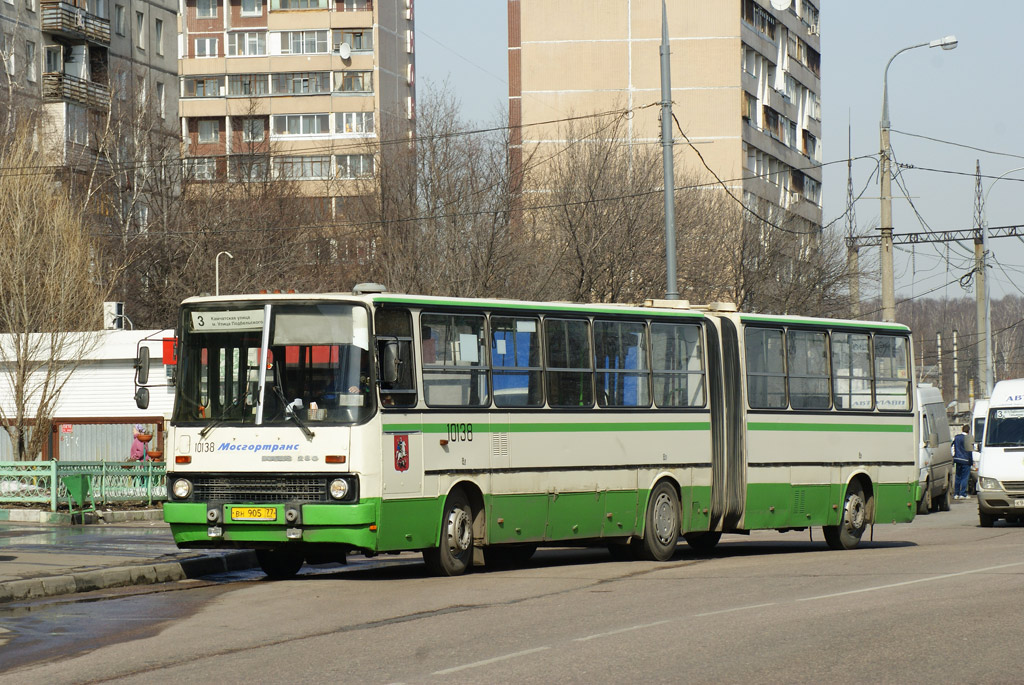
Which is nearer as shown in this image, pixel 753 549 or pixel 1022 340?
pixel 753 549

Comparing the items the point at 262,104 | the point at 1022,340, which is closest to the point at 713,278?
the point at 262,104

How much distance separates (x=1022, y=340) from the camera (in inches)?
6166

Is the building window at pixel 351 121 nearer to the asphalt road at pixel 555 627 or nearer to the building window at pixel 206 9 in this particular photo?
the building window at pixel 206 9

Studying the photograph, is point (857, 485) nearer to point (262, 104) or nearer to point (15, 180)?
point (15, 180)

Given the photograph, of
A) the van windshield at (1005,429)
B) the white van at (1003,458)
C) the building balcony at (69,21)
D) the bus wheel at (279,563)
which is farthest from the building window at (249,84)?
the bus wheel at (279,563)

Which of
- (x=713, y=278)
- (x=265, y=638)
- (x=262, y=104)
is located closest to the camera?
(x=265, y=638)

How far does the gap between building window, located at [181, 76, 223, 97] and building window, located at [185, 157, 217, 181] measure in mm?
27098

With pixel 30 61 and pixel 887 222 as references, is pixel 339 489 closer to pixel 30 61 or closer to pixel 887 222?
pixel 887 222

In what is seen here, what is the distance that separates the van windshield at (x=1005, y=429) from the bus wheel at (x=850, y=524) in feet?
23.6

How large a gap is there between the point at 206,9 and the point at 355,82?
11467mm

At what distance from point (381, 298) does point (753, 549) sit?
875 centimetres

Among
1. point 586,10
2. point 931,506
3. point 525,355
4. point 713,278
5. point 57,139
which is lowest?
point 931,506

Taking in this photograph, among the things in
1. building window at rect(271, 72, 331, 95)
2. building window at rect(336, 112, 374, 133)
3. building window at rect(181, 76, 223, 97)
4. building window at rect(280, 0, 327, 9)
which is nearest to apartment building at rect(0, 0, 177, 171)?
building window at rect(336, 112, 374, 133)

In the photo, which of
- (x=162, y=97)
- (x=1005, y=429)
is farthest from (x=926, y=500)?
(x=162, y=97)
